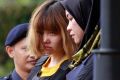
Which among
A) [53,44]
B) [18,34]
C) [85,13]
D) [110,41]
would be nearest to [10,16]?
[18,34]

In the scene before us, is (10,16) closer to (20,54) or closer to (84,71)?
(20,54)

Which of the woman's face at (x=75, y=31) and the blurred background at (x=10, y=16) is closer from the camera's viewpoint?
the woman's face at (x=75, y=31)

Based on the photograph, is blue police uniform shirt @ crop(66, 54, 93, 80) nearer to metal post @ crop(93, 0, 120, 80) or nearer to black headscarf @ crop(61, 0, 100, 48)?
black headscarf @ crop(61, 0, 100, 48)

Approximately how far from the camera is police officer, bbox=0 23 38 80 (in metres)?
4.29

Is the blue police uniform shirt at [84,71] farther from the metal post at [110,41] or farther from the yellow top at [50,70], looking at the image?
the metal post at [110,41]

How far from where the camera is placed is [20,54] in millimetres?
4367

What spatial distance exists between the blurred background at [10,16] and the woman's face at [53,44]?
455 centimetres

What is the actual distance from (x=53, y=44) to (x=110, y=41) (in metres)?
1.26

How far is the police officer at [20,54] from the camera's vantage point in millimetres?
4285

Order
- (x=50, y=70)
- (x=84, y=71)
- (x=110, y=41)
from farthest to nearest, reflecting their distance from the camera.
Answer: (x=50, y=70)
(x=84, y=71)
(x=110, y=41)

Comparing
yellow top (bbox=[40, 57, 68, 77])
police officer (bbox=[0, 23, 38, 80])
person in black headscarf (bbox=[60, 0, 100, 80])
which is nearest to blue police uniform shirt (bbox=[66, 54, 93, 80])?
person in black headscarf (bbox=[60, 0, 100, 80])

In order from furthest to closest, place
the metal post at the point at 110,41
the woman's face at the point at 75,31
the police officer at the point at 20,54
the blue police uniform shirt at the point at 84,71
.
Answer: the police officer at the point at 20,54 → the woman's face at the point at 75,31 → the blue police uniform shirt at the point at 84,71 → the metal post at the point at 110,41

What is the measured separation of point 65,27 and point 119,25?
1.22 metres

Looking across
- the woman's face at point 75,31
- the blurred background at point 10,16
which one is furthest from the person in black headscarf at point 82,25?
the blurred background at point 10,16
